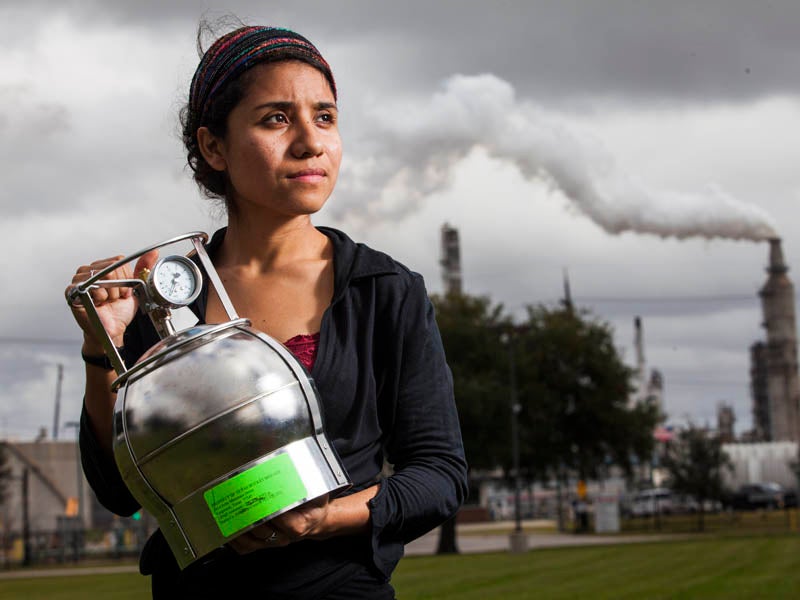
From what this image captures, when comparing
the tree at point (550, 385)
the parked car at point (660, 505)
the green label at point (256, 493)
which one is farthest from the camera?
the parked car at point (660, 505)

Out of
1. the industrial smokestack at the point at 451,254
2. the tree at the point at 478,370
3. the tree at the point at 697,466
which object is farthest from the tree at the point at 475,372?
the industrial smokestack at the point at 451,254

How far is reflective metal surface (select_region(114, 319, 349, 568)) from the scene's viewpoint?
2.07 metres

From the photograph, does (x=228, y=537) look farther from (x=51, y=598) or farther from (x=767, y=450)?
(x=767, y=450)

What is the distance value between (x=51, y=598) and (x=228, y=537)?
976 inches

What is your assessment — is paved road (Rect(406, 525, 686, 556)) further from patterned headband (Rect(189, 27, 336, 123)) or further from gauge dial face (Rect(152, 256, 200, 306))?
gauge dial face (Rect(152, 256, 200, 306))

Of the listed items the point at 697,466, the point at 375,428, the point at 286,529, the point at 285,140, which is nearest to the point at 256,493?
the point at 286,529

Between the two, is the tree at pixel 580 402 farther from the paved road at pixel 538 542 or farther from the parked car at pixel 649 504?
the parked car at pixel 649 504

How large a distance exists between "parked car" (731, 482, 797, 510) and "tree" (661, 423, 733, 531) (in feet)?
35.8

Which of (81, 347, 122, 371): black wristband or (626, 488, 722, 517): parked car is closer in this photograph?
(81, 347, 122, 371): black wristband

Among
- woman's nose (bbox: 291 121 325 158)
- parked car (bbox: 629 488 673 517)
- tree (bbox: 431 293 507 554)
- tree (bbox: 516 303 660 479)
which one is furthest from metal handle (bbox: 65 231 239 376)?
parked car (bbox: 629 488 673 517)

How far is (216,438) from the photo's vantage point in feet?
6.81

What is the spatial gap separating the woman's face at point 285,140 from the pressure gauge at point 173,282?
24 cm

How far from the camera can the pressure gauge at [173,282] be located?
232cm

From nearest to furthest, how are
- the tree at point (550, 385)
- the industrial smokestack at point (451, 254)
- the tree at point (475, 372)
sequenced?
the tree at point (475, 372), the tree at point (550, 385), the industrial smokestack at point (451, 254)
